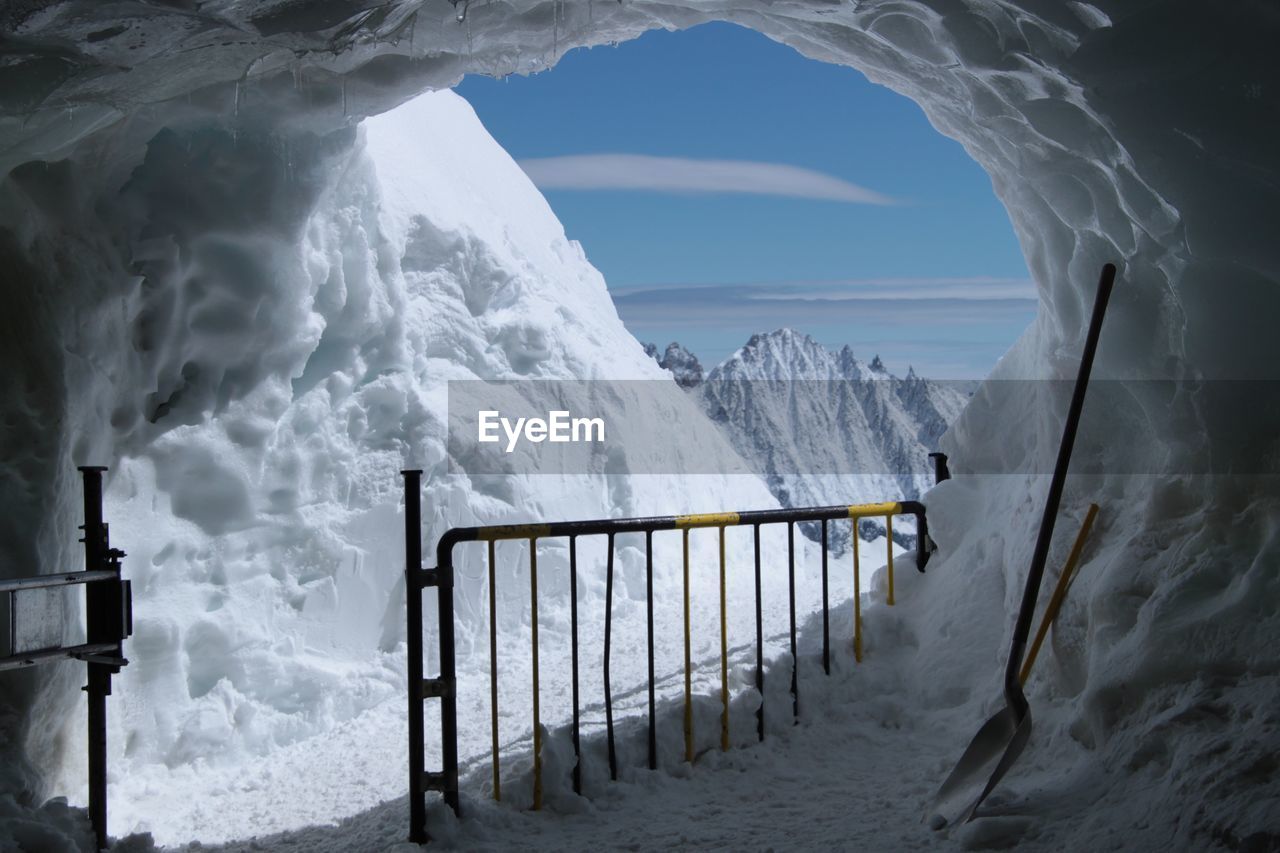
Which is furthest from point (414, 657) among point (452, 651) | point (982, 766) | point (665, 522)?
point (982, 766)

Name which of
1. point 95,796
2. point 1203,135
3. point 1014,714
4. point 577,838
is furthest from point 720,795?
point 1203,135

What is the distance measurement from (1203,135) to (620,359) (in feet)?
20.2

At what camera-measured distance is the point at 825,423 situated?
858 inches

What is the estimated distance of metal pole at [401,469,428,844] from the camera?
361 cm

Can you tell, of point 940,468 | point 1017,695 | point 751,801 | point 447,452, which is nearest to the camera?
point 1017,695

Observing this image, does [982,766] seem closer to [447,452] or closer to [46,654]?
[46,654]

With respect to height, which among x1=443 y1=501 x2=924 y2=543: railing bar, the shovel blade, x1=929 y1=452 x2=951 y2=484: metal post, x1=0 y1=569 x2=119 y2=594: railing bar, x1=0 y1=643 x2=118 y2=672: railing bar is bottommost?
the shovel blade

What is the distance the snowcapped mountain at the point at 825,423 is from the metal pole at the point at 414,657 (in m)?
16.2

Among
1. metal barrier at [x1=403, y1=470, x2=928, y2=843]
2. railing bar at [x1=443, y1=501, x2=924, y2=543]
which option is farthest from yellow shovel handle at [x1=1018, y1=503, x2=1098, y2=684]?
metal barrier at [x1=403, y1=470, x2=928, y2=843]

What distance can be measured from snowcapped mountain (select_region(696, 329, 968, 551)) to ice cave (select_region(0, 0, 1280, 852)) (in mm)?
13722

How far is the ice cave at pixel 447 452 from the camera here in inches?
124

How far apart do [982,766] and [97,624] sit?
323cm

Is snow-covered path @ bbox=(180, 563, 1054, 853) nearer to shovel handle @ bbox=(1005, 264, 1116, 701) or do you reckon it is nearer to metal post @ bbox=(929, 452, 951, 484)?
shovel handle @ bbox=(1005, 264, 1116, 701)

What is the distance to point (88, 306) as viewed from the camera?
4.39 meters
